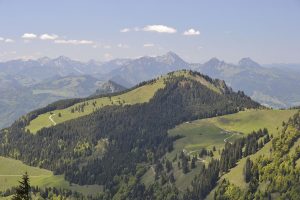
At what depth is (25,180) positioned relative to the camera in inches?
2199

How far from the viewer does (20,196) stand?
183 feet

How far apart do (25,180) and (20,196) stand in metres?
1.96
